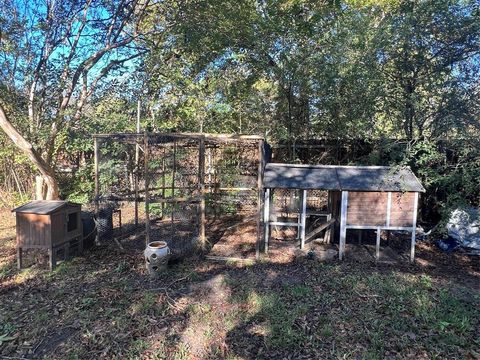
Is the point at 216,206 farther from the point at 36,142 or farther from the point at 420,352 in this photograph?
the point at 420,352

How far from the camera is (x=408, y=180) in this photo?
6.40m

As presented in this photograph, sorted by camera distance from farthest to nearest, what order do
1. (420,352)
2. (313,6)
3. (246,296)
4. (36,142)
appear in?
(313,6) < (36,142) < (246,296) < (420,352)

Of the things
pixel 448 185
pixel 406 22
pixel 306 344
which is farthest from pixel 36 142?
pixel 448 185

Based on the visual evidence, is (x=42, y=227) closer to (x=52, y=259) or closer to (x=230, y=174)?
(x=52, y=259)

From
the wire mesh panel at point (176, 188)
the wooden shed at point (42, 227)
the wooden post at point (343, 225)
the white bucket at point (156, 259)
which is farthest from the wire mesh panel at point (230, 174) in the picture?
the wooden shed at point (42, 227)

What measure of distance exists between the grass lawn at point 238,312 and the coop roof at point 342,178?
151cm

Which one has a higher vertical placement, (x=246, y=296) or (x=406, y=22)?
(x=406, y=22)

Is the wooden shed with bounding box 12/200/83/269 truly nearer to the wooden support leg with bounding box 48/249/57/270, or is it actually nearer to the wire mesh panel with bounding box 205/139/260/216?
the wooden support leg with bounding box 48/249/57/270

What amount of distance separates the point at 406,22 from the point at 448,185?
A: 345cm

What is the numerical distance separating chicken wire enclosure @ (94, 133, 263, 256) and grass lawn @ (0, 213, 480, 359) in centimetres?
133

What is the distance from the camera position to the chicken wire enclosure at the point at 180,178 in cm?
646

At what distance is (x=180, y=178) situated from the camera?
892 cm

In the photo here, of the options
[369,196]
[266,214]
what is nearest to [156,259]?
[266,214]

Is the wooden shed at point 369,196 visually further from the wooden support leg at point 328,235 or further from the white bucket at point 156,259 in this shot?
the white bucket at point 156,259
